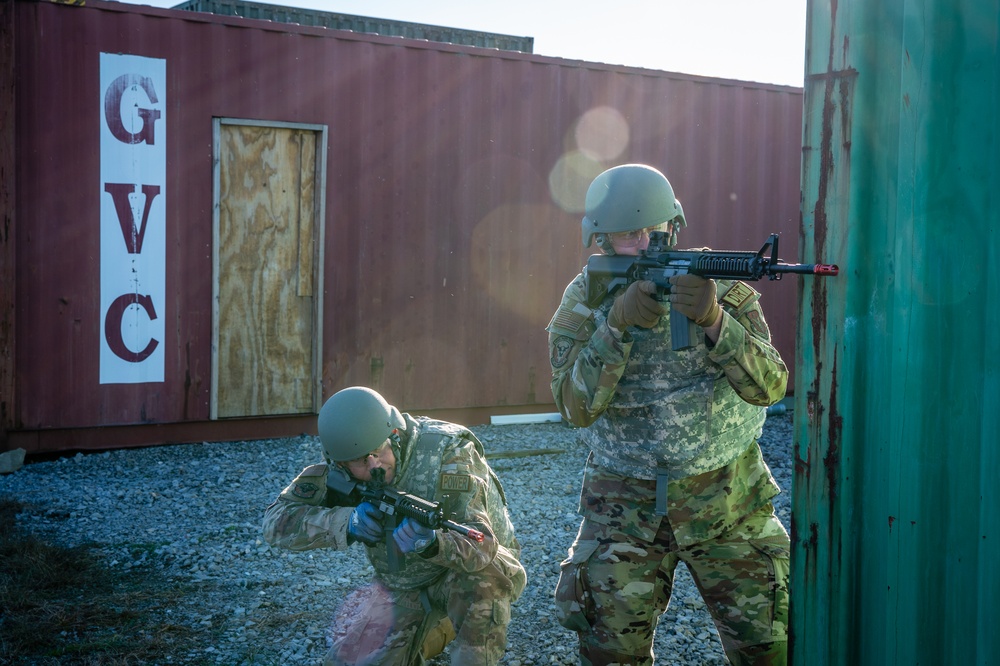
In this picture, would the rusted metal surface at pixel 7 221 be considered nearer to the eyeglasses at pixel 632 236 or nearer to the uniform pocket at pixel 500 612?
the uniform pocket at pixel 500 612

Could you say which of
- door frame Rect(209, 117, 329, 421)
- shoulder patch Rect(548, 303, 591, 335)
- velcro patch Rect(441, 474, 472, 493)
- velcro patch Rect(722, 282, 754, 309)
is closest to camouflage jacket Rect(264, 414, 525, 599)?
velcro patch Rect(441, 474, 472, 493)

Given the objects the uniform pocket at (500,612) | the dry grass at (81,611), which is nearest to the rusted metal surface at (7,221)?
the dry grass at (81,611)

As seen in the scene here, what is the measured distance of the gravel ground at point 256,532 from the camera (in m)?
4.46

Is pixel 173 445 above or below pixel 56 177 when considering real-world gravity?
below

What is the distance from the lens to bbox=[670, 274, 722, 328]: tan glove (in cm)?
280

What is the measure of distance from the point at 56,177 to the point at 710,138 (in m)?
6.62

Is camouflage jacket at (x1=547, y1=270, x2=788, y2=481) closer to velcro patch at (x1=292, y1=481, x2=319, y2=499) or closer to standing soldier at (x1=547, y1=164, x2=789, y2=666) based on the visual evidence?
standing soldier at (x1=547, y1=164, x2=789, y2=666)

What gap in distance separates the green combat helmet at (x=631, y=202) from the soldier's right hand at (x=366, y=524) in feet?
4.33

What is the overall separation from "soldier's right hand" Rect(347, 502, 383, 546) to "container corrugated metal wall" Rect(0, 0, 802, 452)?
5448mm

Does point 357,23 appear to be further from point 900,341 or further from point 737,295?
point 900,341

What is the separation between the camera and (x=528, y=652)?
4305 millimetres

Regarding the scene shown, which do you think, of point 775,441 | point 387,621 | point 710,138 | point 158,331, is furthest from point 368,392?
point 710,138

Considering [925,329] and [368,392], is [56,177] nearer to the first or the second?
[368,392]

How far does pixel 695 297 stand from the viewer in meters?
2.80
